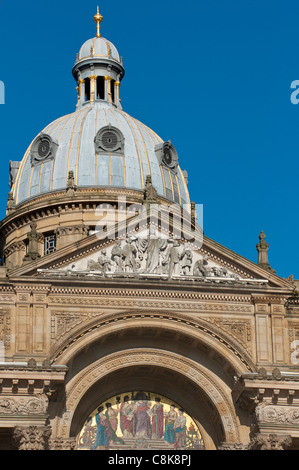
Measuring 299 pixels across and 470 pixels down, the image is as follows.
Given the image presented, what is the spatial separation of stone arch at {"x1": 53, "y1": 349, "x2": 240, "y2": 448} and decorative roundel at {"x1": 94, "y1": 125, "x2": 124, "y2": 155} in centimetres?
1636

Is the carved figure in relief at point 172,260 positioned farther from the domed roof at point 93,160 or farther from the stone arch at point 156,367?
the domed roof at point 93,160

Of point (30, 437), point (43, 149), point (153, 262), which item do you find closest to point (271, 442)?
point (153, 262)

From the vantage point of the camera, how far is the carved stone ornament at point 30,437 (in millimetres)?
41656

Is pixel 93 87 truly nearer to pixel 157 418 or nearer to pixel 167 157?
pixel 167 157

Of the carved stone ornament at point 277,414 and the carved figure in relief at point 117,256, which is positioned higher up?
the carved figure in relief at point 117,256

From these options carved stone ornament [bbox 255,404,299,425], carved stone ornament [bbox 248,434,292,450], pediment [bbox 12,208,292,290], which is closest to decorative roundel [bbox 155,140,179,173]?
pediment [bbox 12,208,292,290]

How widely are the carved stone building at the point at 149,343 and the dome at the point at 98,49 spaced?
63.7 ft

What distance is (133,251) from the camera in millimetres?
45719

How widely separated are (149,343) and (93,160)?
616 inches

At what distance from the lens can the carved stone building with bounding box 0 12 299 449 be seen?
143 ft

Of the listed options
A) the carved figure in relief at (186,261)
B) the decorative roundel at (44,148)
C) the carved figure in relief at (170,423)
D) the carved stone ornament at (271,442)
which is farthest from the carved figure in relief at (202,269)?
the decorative roundel at (44,148)

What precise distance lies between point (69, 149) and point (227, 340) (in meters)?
18.6

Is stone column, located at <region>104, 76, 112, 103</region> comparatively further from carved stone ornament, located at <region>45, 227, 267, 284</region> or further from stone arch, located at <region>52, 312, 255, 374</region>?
stone arch, located at <region>52, 312, 255, 374</region>
